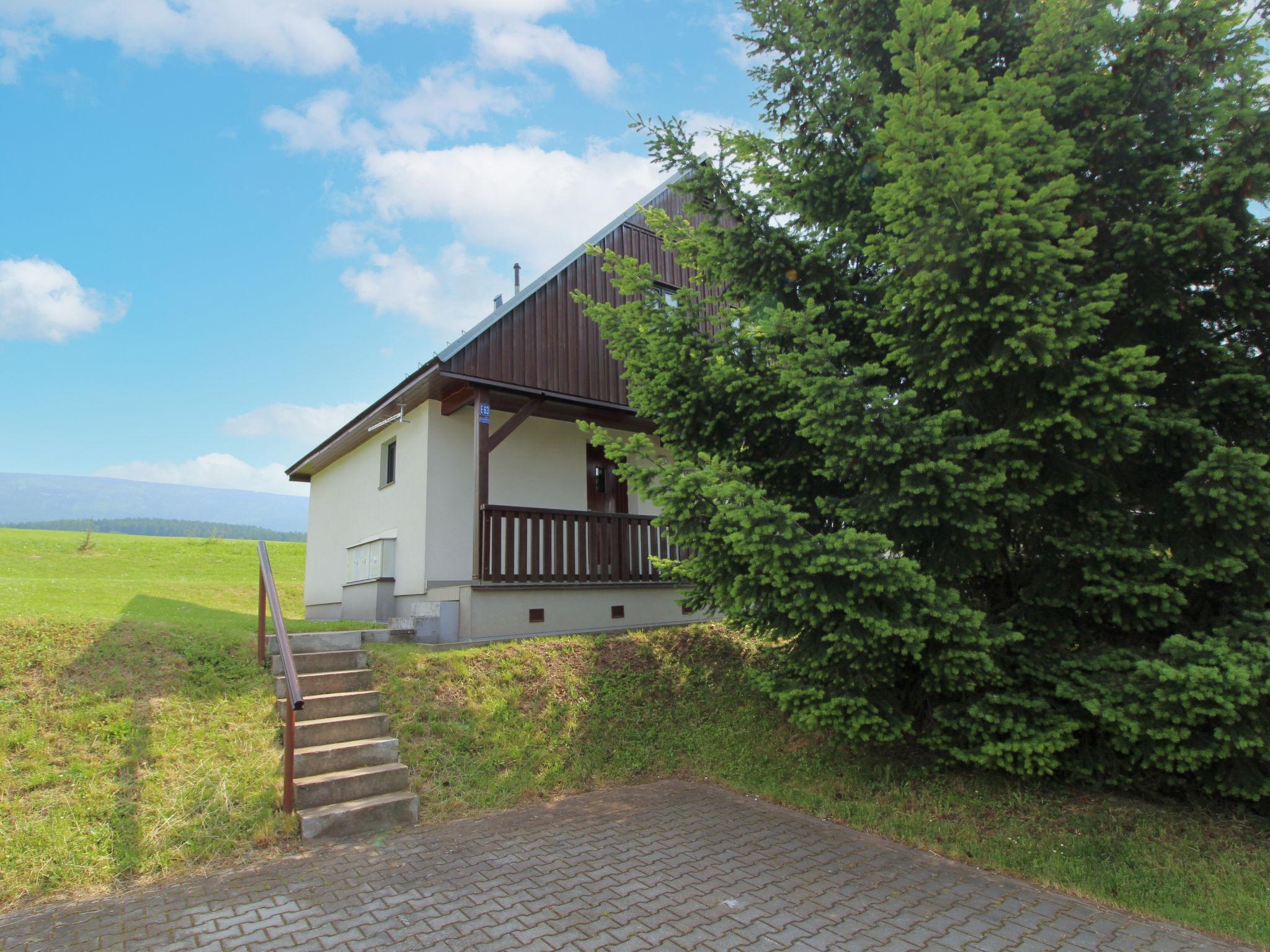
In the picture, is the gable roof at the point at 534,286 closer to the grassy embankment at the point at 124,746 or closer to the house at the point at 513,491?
the house at the point at 513,491

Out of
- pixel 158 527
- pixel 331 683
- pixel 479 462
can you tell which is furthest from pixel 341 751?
pixel 158 527

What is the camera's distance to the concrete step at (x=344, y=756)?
523cm

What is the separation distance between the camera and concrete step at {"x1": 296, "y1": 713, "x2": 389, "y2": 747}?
5.58 m

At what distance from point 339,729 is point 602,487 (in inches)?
265

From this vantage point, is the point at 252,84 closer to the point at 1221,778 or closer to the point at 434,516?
the point at 434,516

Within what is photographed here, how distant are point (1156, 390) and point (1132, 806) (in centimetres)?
297

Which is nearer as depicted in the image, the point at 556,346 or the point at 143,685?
the point at 143,685

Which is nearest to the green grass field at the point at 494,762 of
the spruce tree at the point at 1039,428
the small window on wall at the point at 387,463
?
the spruce tree at the point at 1039,428

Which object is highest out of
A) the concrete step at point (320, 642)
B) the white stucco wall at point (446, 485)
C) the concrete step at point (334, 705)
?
the white stucco wall at point (446, 485)

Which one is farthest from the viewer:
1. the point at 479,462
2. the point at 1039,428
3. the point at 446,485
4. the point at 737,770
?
the point at 446,485

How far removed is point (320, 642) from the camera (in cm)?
716

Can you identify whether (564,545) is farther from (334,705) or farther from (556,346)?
(334,705)

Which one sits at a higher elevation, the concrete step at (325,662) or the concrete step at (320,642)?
the concrete step at (320,642)

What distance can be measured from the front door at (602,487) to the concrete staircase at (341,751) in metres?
5.42
